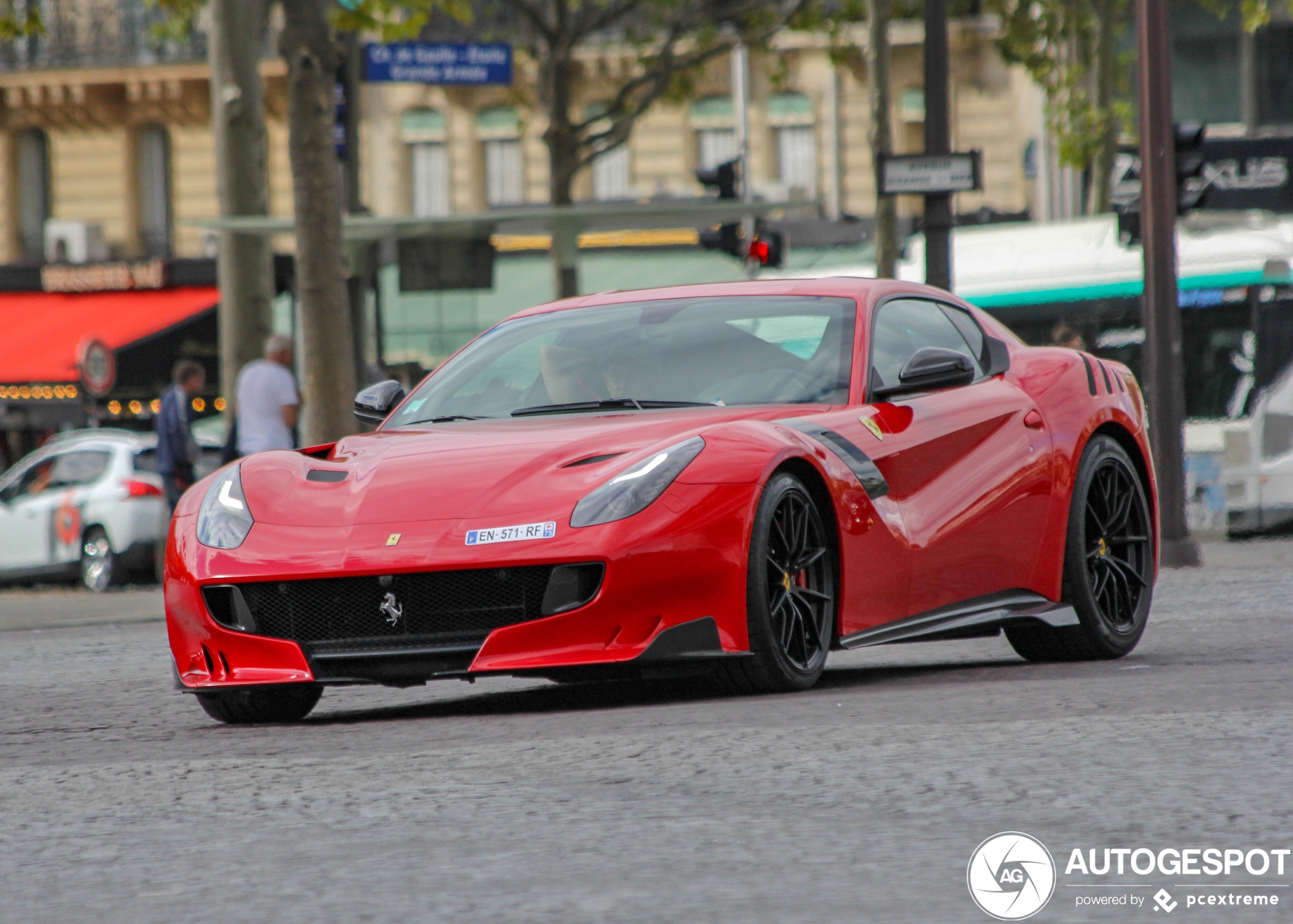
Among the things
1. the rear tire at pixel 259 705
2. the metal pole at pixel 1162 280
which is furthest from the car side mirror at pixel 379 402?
the metal pole at pixel 1162 280

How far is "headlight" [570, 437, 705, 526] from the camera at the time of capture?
20.5 ft

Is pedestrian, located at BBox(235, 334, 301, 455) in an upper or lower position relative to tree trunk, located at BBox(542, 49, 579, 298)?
lower

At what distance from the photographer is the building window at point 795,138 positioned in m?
37.7

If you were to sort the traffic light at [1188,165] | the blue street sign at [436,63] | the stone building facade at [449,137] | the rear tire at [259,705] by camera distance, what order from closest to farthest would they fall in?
the rear tire at [259,705] < the traffic light at [1188,165] < the blue street sign at [436,63] < the stone building facade at [449,137]

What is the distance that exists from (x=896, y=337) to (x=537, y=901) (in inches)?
165

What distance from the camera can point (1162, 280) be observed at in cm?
1546

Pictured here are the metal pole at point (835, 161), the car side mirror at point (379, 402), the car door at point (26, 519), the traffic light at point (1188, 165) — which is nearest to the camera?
the car side mirror at point (379, 402)

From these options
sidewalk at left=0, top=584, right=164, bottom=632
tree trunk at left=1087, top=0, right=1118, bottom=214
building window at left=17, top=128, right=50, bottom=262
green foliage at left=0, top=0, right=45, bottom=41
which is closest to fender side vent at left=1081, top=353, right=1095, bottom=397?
sidewalk at left=0, top=584, right=164, bottom=632

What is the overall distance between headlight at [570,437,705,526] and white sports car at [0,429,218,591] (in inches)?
530

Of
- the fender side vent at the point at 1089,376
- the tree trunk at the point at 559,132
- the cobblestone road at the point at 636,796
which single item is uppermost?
the tree trunk at the point at 559,132

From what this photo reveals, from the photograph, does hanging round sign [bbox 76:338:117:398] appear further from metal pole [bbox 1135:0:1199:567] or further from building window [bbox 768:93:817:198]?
metal pole [bbox 1135:0:1199:567]

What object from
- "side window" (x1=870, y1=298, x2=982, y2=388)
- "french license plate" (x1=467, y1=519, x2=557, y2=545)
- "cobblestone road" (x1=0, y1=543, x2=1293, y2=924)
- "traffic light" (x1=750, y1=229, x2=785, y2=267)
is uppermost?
"traffic light" (x1=750, y1=229, x2=785, y2=267)

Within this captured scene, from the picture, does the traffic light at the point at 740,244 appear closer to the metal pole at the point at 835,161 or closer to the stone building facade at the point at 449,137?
the stone building facade at the point at 449,137

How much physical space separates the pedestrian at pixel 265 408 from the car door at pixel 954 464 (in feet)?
26.8
